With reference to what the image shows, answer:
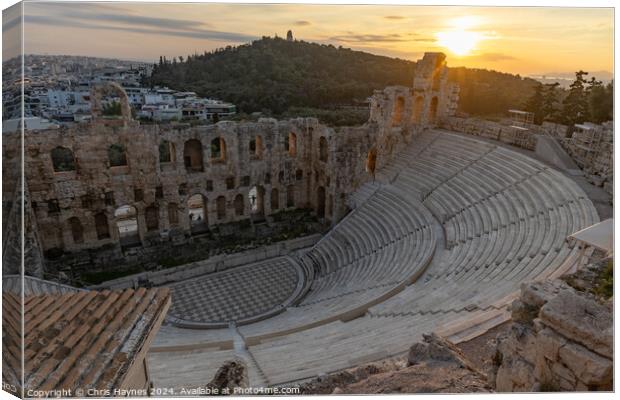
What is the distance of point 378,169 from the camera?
26.3 m

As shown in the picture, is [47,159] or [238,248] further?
[238,248]

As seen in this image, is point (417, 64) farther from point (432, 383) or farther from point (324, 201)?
point (432, 383)

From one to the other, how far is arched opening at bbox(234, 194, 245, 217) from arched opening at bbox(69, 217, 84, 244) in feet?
26.5

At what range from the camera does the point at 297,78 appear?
22.7 m

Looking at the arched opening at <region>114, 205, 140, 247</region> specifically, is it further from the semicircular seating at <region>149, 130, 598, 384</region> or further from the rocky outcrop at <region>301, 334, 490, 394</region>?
the rocky outcrop at <region>301, 334, 490, 394</region>

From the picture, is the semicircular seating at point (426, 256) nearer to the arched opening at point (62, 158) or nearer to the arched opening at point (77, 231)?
the arched opening at point (77, 231)

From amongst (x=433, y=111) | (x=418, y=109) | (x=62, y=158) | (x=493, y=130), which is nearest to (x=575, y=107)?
(x=493, y=130)

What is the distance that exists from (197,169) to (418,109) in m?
14.6

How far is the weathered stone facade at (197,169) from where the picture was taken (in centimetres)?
2002

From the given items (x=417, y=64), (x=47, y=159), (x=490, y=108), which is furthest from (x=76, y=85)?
(x=490, y=108)

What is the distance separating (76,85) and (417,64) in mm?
19541

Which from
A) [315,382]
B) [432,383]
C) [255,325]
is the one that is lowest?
[255,325]

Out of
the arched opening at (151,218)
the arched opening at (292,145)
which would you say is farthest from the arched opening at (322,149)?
the arched opening at (151,218)

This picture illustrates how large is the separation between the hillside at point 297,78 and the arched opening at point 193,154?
3.62m
